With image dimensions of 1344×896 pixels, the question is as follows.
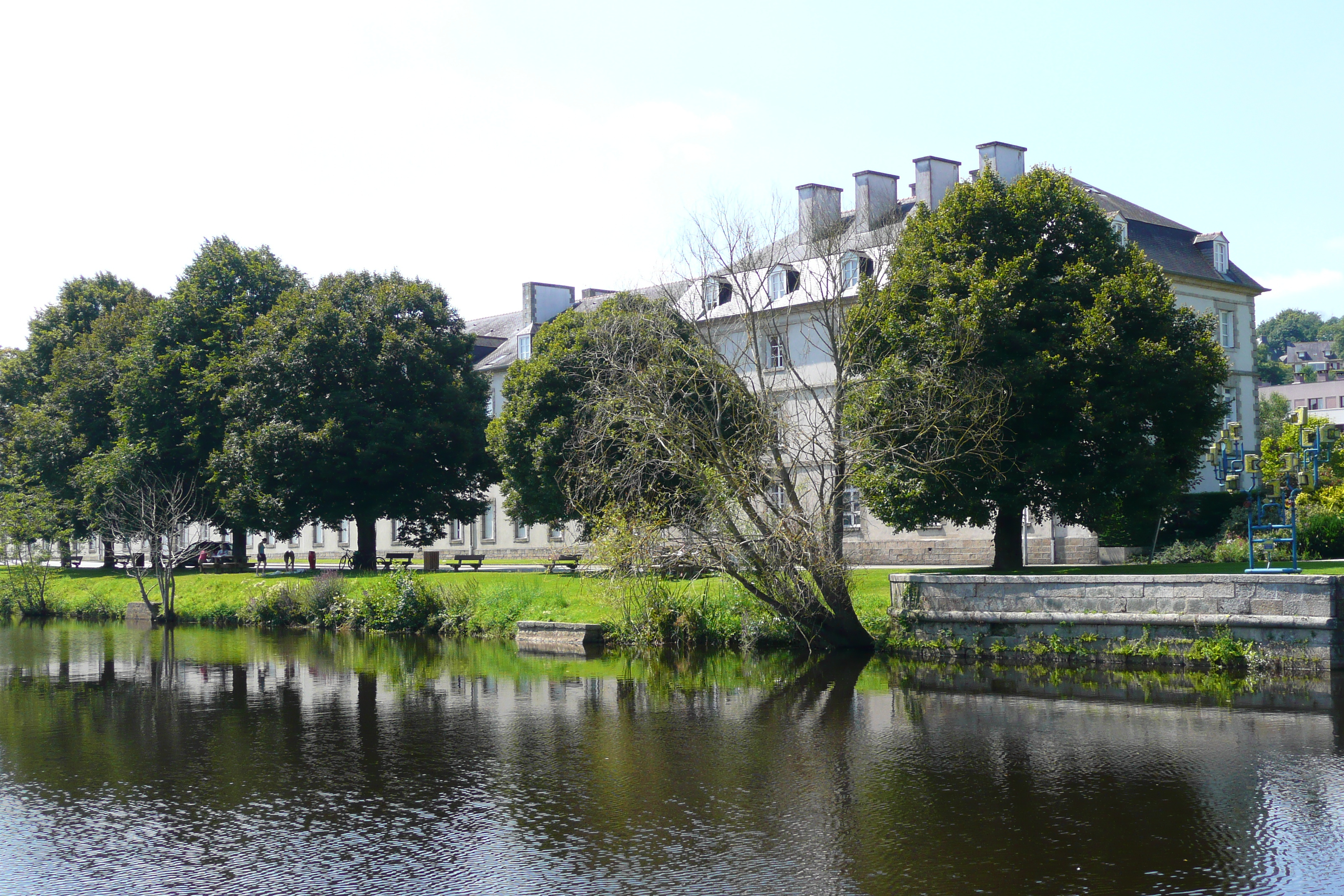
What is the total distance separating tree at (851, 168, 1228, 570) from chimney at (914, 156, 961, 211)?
20194 mm

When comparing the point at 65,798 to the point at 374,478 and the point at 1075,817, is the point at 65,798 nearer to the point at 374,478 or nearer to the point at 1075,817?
the point at 1075,817

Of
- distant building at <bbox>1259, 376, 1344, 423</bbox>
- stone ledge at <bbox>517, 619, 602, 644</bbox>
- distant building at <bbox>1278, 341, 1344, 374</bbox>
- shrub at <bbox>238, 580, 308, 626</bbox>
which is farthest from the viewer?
distant building at <bbox>1278, 341, 1344, 374</bbox>

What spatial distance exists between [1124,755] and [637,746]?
559cm

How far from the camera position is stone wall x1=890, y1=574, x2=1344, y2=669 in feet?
64.7

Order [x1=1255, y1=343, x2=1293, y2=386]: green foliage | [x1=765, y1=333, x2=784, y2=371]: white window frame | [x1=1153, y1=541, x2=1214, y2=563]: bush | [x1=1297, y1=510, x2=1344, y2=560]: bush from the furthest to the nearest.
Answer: [x1=1255, y1=343, x2=1293, y2=386]: green foliage < [x1=765, y1=333, x2=784, y2=371]: white window frame < [x1=1153, y1=541, x2=1214, y2=563]: bush < [x1=1297, y1=510, x2=1344, y2=560]: bush

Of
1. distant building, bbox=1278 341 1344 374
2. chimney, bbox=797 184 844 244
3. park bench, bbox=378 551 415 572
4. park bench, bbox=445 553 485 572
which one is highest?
distant building, bbox=1278 341 1344 374

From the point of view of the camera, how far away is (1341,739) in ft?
47.0

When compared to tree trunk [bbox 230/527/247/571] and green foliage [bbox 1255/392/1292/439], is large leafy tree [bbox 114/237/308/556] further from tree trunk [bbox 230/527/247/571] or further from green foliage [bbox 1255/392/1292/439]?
green foliage [bbox 1255/392/1292/439]

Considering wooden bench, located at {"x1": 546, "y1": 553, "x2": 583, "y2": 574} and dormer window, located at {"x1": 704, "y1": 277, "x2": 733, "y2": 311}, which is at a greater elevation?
dormer window, located at {"x1": 704, "y1": 277, "x2": 733, "y2": 311}

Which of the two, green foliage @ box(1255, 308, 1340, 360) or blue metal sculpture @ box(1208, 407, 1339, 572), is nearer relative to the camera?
blue metal sculpture @ box(1208, 407, 1339, 572)

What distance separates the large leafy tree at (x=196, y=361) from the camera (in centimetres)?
4684

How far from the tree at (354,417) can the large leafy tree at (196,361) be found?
4.65ft

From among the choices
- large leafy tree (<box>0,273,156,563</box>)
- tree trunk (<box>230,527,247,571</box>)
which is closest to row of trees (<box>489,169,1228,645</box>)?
tree trunk (<box>230,527,247,571</box>)

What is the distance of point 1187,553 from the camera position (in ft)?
109
